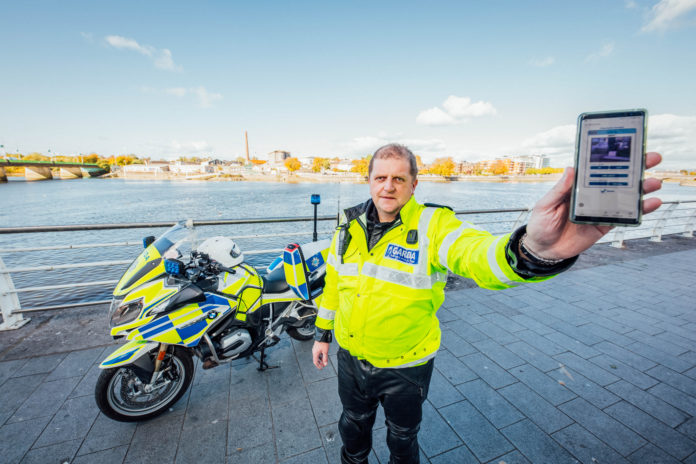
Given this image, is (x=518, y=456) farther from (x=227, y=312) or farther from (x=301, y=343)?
(x=227, y=312)

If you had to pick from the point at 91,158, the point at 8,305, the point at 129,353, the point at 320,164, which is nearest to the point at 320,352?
the point at 129,353

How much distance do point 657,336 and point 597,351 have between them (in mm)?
898

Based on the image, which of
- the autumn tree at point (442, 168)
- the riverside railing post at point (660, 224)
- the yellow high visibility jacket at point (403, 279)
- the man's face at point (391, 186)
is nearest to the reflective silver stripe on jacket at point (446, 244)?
the yellow high visibility jacket at point (403, 279)

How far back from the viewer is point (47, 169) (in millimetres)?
53938

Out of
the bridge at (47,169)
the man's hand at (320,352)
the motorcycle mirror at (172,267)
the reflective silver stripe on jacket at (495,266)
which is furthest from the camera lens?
the bridge at (47,169)

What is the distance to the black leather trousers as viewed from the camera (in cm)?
131

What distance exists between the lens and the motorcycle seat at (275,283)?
2348mm

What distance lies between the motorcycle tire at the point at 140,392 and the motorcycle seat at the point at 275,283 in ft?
2.40

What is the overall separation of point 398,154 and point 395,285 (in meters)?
0.61

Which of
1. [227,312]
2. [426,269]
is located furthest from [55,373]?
[426,269]

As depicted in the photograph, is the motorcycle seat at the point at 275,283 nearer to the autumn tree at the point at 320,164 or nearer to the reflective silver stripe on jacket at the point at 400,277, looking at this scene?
the reflective silver stripe on jacket at the point at 400,277

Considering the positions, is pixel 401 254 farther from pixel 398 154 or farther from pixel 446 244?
pixel 398 154

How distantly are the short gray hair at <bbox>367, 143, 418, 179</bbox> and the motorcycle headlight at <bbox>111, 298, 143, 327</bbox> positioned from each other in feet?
5.72

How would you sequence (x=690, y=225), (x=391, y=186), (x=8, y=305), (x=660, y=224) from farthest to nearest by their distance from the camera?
(x=690, y=225), (x=660, y=224), (x=8, y=305), (x=391, y=186)
